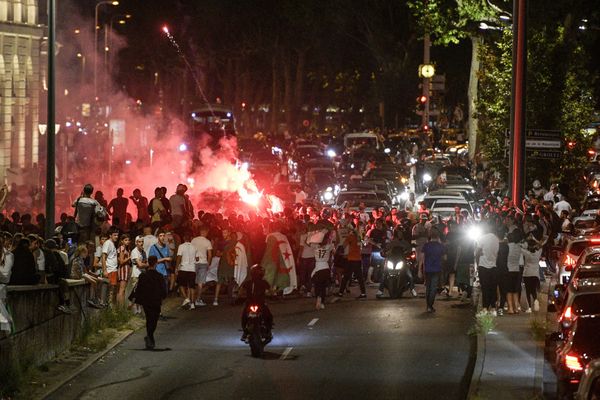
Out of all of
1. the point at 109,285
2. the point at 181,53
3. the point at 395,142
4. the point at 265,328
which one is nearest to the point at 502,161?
the point at 109,285

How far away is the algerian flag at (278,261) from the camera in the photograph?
24.9 meters

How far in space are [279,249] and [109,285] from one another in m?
3.94

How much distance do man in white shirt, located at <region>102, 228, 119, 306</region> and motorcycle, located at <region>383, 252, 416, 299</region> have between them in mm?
5826

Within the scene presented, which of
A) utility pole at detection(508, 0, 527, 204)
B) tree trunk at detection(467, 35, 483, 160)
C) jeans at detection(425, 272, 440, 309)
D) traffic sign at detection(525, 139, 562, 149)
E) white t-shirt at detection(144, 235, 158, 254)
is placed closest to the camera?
white t-shirt at detection(144, 235, 158, 254)

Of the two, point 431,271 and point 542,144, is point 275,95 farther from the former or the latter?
point 431,271

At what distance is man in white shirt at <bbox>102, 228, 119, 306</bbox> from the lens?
22.3 meters

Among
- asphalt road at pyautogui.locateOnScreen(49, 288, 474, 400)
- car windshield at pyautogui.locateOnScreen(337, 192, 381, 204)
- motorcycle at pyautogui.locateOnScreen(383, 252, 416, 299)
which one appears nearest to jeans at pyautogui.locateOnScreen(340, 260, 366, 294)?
motorcycle at pyautogui.locateOnScreen(383, 252, 416, 299)

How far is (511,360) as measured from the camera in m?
17.6

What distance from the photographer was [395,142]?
2763 inches

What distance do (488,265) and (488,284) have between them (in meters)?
0.33

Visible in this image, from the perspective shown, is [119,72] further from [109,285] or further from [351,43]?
[109,285]

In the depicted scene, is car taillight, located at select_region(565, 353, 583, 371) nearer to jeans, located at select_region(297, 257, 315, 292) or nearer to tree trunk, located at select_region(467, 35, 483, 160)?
jeans, located at select_region(297, 257, 315, 292)

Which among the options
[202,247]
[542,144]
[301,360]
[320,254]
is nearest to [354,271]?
[320,254]

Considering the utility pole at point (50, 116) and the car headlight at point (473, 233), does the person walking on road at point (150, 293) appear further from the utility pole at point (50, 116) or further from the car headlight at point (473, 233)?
the car headlight at point (473, 233)
